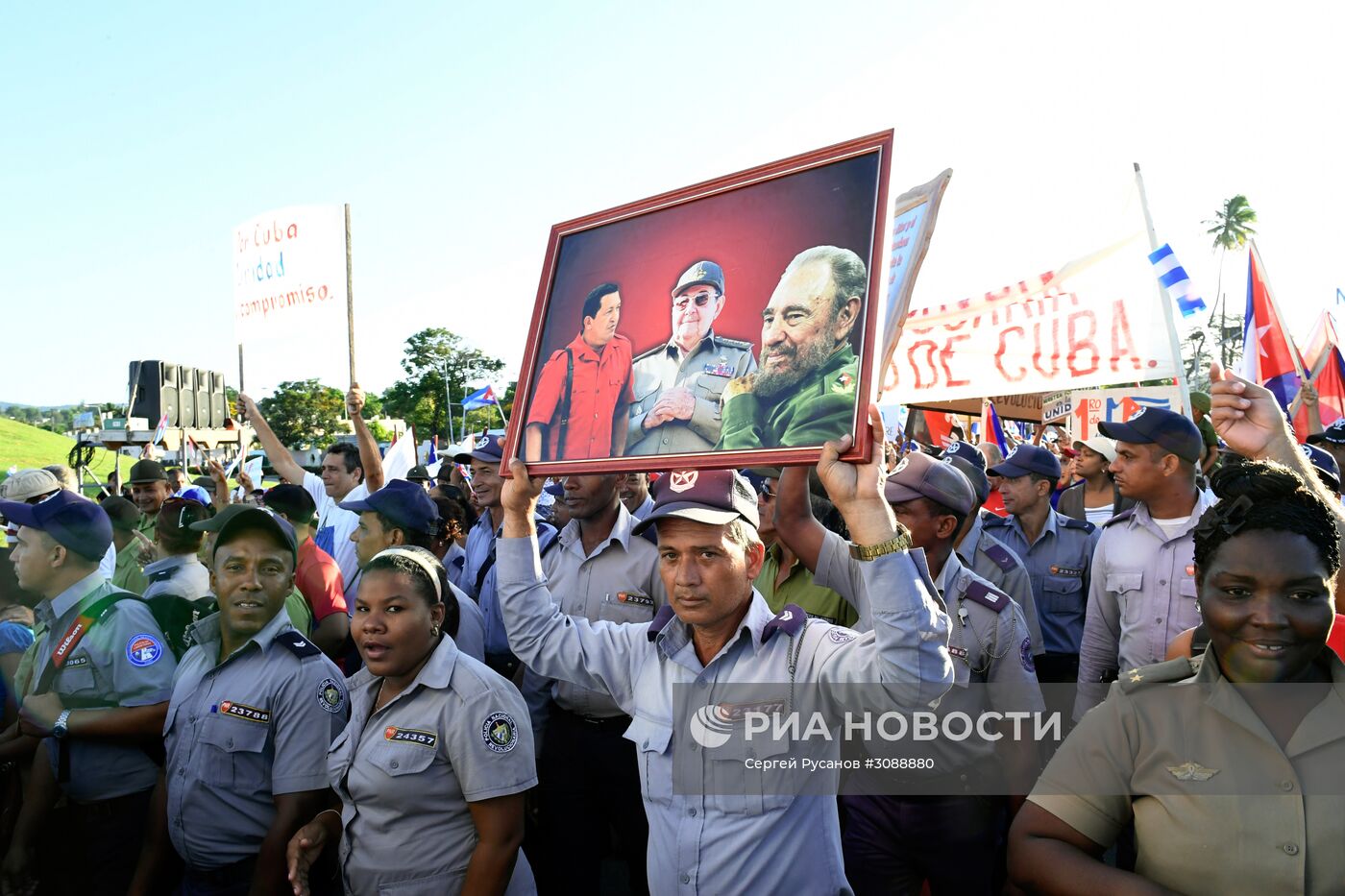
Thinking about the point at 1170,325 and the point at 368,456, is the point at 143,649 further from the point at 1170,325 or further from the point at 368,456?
the point at 1170,325

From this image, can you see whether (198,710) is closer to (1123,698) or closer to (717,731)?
(717,731)

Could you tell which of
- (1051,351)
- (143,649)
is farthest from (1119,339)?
(143,649)

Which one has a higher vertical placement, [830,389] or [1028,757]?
[830,389]

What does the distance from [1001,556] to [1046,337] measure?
367 centimetres

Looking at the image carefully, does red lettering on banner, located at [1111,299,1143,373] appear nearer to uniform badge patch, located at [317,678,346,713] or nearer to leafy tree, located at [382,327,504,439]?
uniform badge patch, located at [317,678,346,713]

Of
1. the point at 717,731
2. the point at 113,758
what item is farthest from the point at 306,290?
the point at 717,731

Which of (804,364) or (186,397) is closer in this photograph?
(804,364)

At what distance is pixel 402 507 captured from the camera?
169 inches

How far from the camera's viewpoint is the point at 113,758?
3.32m

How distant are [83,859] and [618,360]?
8.81ft

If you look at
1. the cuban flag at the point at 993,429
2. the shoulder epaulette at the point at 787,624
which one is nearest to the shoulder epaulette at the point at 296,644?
the shoulder epaulette at the point at 787,624

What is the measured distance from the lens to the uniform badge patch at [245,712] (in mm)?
3049

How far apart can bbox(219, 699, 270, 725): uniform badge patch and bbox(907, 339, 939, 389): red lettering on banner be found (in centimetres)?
648

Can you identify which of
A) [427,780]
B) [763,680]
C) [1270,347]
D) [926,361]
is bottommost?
[427,780]
